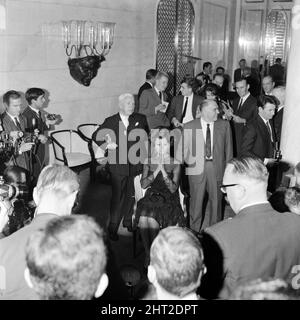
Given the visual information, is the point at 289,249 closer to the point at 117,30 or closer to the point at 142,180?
the point at 142,180

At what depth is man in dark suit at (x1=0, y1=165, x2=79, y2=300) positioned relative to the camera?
Result: 6.93 feet

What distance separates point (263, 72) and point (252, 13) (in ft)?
5.23

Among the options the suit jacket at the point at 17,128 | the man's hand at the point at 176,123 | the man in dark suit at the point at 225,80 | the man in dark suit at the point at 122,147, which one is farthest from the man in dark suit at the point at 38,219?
the man in dark suit at the point at 225,80

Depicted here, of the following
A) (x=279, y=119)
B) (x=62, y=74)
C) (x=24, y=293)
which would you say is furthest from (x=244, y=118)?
(x=24, y=293)

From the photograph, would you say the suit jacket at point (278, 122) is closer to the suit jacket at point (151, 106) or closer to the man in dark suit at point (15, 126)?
the suit jacket at point (151, 106)

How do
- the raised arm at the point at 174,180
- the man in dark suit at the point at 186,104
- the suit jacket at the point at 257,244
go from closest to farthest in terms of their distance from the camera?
the suit jacket at the point at 257,244 < the raised arm at the point at 174,180 < the man in dark suit at the point at 186,104

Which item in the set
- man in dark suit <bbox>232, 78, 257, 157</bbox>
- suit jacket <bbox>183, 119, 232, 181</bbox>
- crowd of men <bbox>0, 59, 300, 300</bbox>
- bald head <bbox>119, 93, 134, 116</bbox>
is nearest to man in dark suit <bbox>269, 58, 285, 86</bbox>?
man in dark suit <bbox>232, 78, 257, 157</bbox>

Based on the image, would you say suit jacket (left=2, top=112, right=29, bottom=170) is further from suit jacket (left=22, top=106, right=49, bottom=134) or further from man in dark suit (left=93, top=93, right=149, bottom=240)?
man in dark suit (left=93, top=93, right=149, bottom=240)

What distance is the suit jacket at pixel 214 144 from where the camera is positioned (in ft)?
16.3

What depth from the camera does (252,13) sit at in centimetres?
1239

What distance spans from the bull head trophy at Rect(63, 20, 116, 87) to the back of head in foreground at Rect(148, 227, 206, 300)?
5.87m

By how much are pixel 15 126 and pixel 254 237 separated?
144 inches

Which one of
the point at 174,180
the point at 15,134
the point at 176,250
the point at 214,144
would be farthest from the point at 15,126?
the point at 176,250

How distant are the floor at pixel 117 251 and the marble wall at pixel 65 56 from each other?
1.25 meters
